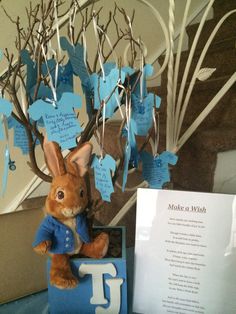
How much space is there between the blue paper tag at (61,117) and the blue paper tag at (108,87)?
0.21ft

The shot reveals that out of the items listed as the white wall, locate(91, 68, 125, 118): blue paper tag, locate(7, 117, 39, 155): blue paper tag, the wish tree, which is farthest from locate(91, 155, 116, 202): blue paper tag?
the white wall

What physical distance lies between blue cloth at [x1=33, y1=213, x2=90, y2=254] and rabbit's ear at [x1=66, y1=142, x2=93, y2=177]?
10 centimetres

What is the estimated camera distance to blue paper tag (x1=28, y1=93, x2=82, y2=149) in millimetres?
487

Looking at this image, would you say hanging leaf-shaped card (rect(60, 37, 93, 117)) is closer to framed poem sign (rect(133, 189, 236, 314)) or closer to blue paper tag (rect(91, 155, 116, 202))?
blue paper tag (rect(91, 155, 116, 202))

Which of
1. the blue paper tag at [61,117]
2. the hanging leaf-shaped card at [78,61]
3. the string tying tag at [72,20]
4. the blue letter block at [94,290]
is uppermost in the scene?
the string tying tag at [72,20]

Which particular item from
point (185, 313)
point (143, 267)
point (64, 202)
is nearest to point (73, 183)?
point (64, 202)

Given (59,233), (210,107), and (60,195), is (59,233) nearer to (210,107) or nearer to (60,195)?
(60,195)

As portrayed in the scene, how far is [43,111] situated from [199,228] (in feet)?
1.30

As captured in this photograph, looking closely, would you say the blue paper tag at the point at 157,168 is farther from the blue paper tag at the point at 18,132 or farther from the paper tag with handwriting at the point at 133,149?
the blue paper tag at the point at 18,132

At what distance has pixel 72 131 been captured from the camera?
1.66 feet

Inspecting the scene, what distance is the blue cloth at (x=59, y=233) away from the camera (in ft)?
1.85

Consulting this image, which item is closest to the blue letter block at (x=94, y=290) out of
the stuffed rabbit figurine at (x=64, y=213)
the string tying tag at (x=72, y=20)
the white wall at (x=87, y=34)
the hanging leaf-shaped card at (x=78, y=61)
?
the stuffed rabbit figurine at (x=64, y=213)

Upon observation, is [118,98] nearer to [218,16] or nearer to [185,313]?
[185,313]

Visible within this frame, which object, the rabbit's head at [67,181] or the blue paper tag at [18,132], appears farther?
the blue paper tag at [18,132]
